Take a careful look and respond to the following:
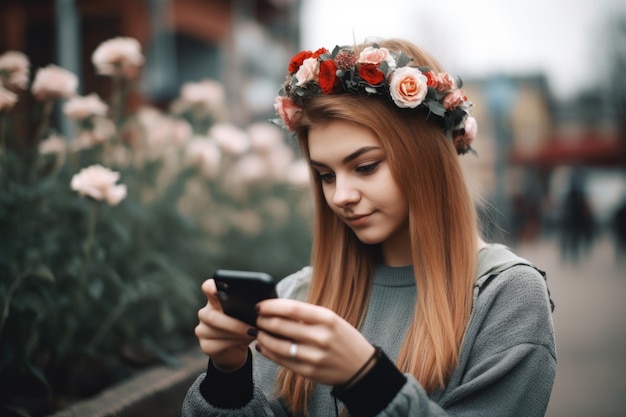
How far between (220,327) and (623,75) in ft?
122

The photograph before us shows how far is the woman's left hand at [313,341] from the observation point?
1286 millimetres

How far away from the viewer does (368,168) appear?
171 centimetres

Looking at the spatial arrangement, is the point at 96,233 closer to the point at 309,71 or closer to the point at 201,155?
the point at 201,155

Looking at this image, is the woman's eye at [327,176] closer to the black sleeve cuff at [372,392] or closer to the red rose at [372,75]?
the red rose at [372,75]

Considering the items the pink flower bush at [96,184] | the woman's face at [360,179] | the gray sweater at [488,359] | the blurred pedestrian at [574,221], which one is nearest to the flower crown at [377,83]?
the woman's face at [360,179]

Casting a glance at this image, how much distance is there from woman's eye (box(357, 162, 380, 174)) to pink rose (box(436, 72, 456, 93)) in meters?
0.32

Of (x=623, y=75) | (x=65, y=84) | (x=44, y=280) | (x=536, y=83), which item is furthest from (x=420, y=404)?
(x=536, y=83)

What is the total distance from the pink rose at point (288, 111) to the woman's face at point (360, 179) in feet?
0.38

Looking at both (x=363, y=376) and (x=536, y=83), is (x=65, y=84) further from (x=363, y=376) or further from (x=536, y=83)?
(x=536, y=83)

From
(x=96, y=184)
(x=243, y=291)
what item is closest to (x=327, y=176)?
(x=243, y=291)

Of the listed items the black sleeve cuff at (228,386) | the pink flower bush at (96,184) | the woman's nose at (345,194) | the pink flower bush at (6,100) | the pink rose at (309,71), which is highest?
the pink rose at (309,71)

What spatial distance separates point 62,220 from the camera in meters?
2.94

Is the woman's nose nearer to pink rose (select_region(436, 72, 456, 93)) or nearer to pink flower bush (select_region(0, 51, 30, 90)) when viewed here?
pink rose (select_region(436, 72, 456, 93))

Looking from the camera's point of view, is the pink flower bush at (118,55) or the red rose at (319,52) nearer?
the red rose at (319,52)
